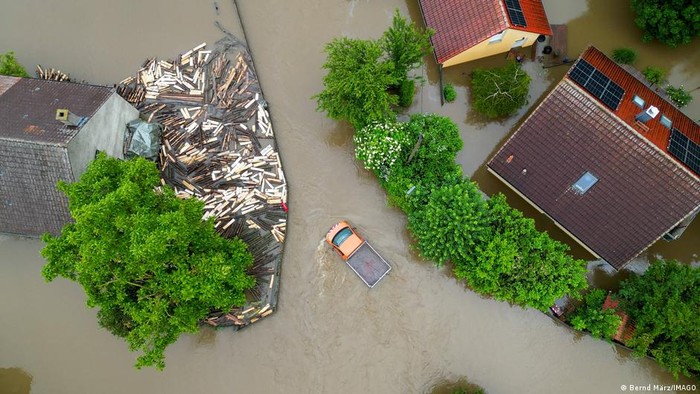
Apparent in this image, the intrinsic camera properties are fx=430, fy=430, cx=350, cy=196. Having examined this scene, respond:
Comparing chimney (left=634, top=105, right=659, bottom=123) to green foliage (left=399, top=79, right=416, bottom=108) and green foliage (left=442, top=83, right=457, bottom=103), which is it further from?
green foliage (left=399, top=79, right=416, bottom=108)

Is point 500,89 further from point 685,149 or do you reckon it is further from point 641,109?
point 685,149

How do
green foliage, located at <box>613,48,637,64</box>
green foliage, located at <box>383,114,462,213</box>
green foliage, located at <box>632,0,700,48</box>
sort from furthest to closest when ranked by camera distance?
green foliage, located at <box>613,48,637,64</box>, green foliage, located at <box>632,0,700,48</box>, green foliage, located at <box>383,114,462,213</box>

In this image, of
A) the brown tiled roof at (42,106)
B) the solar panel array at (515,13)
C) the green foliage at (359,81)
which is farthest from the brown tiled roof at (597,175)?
the brown tiled roof at (42,106)

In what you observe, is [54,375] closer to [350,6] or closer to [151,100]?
[151,100]

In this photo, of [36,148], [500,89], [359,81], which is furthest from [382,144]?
[36,148]

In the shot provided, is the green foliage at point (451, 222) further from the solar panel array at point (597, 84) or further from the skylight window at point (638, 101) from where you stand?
the skylight window at point (638, 101)

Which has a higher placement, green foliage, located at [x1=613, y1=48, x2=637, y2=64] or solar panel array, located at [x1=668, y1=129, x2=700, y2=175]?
green foliage, located at [x1=613, y1=48, x2=637, y2=64]

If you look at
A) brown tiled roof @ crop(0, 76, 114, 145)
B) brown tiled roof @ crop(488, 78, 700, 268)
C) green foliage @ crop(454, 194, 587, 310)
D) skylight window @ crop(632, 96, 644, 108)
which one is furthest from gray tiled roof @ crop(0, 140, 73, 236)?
skylight window @ crop(632, 96, 644, 108)
